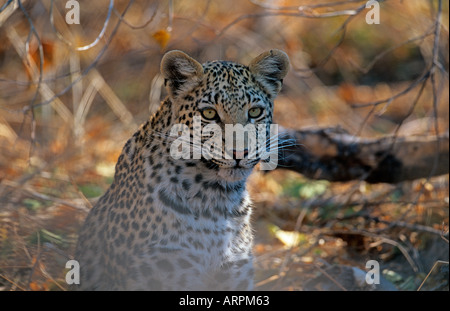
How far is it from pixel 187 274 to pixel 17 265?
6.77 feet

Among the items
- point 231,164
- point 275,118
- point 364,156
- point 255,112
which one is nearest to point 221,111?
point 255,112

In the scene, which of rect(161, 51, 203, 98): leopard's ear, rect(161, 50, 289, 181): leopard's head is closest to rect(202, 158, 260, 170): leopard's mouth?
rect(161, 50, 289, 181): leopard's head

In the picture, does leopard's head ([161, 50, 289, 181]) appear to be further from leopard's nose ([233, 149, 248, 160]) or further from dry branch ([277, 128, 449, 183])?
dry branch ([277, 128, 449, 183])

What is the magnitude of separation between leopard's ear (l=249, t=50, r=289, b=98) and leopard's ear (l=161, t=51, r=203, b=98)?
0.49m

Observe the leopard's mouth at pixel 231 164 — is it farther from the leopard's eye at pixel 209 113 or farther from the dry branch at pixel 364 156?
the dry branch at pixel 364 156

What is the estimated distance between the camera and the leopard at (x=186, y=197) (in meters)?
4.52

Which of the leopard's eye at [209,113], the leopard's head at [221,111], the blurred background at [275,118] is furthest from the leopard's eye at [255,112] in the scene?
the blurred background at [275,118]

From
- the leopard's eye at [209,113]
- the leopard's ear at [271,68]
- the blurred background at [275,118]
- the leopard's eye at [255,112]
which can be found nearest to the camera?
the leopard's eye at [209,113]

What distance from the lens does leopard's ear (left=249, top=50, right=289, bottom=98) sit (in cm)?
479

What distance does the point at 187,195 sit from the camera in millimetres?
4668

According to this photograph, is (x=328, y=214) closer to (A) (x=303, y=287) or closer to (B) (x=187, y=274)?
(A) (x=303, y=287)

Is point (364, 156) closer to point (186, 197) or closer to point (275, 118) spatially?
point (186, 197)
